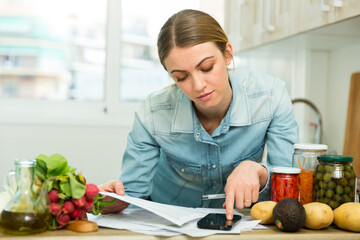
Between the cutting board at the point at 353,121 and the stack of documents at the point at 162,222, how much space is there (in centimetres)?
108

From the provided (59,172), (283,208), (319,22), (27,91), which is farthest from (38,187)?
(27,91)

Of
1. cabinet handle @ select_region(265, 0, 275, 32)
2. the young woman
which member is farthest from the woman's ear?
cabinet handle @ select_region(265, 0, 275, 32)

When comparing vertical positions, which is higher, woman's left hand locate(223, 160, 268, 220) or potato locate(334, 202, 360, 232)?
woman's left hand locate(223, 160, 268, 220)

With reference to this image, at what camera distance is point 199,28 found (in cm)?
108

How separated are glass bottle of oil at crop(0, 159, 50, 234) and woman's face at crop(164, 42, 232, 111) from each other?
0.45 metres

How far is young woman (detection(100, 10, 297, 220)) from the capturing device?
1097mm

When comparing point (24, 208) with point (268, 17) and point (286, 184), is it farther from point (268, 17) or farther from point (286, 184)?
point (268, 17)

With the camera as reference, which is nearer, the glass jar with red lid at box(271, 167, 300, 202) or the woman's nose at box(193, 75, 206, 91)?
the glass jar with red lid at box(271, 167, 300, 202)

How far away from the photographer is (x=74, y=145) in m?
2.71

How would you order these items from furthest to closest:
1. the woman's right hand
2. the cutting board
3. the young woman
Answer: the cutting board < the young woman < the woman's right hand

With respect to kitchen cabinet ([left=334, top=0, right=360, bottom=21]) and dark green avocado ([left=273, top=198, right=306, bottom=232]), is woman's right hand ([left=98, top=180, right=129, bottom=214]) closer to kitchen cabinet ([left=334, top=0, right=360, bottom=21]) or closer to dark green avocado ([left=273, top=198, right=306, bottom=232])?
dark green avocado ([left=273, top=198, right=306, bottom=232])

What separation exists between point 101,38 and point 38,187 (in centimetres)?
234

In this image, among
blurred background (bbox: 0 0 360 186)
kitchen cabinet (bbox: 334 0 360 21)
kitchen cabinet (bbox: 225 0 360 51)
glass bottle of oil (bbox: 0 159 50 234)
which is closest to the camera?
glass bottle of oil (bbox: 0 159 50 234)

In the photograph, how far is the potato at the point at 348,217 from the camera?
0.80m
